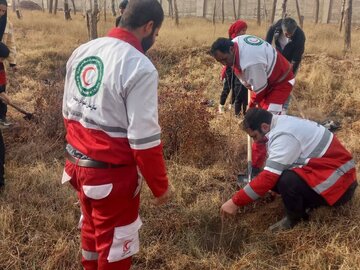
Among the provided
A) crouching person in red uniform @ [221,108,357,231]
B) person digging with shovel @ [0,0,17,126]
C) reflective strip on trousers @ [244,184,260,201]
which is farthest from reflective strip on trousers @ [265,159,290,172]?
person digging with shovel @ [0,0,17,126]

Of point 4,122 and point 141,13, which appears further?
point 4,122

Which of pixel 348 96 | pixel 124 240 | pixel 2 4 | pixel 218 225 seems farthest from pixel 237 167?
pixel 348 96

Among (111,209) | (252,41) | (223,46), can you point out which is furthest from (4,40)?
(111,209)

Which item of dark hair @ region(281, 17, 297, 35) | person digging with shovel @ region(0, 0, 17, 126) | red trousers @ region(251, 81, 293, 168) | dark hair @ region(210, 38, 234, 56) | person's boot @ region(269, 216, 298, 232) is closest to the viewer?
person's boot @ region(269, 216, 298, 232)

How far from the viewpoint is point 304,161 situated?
10.1 ft

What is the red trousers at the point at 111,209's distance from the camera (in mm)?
2105

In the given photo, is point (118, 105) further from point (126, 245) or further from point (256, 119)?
point (256, 119)

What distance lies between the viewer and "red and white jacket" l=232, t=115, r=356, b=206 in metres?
2.97

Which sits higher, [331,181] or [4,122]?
[331,181]

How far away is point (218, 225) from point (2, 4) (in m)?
3.76

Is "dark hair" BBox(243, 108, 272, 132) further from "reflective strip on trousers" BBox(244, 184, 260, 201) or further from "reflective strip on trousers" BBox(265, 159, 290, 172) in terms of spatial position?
"reflective strip on trousers" BBox(244, 184, 260, 201)

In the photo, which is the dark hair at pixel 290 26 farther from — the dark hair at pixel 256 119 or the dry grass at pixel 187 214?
the dark hair at pixel 256 119

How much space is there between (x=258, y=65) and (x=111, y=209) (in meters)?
2.25

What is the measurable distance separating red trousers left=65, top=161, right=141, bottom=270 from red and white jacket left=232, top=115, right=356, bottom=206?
1.02 m
